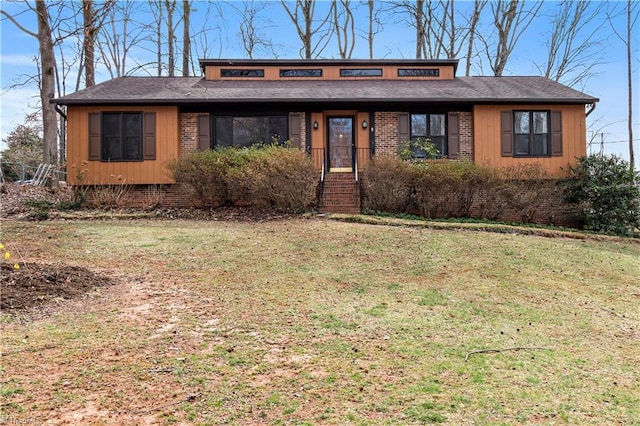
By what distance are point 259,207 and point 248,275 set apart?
17.5 feet

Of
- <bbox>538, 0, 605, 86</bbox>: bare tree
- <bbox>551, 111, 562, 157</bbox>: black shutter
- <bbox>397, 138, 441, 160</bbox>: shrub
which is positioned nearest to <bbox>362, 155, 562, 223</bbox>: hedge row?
<bbox>397, 138, 441, 160</bbox>: shrub

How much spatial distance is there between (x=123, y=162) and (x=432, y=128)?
30.3ft

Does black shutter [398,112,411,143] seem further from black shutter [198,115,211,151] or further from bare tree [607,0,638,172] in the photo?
bare tree [607,0,638,172]

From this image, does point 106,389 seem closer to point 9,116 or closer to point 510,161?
point 510,161

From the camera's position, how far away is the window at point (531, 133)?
43.3ft

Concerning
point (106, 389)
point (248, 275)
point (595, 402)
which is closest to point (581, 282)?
point (595, 402)

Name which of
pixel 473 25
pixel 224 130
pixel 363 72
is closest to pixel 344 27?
pixel 473 25

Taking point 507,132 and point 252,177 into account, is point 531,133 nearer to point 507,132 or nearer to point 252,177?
point 507,132

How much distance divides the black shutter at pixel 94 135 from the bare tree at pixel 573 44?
907 inches

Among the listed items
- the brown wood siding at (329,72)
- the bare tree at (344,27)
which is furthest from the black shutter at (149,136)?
the bare tree at (344,27)

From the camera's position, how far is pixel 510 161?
42.9 feet

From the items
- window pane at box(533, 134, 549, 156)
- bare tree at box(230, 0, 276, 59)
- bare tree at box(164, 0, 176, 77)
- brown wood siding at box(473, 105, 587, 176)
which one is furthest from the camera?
bare tree at box(230, 0, 276, 59)

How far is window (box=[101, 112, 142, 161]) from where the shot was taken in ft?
41.6

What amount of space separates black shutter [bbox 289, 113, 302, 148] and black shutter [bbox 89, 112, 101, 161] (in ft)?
18.1
